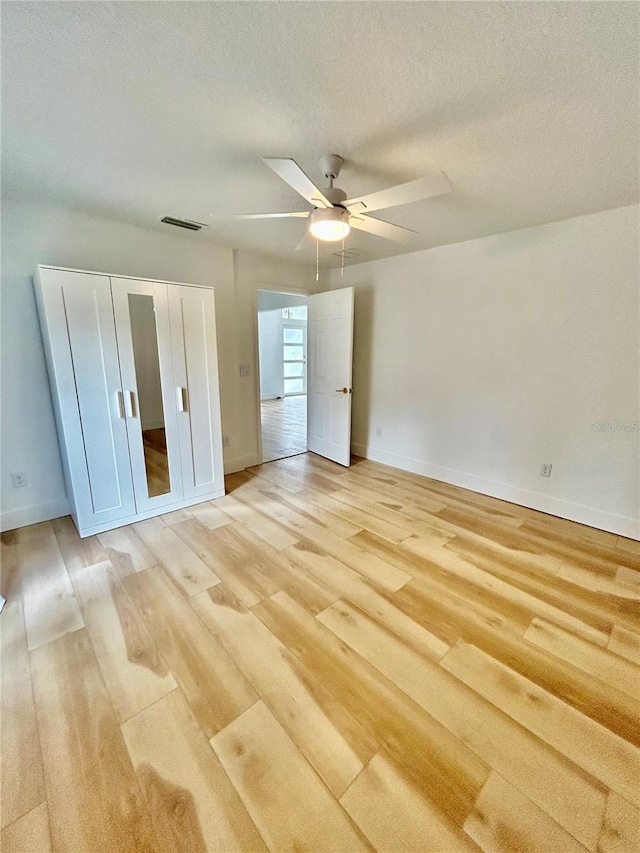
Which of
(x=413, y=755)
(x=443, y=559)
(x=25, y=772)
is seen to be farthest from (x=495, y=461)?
(x=25, y=772)

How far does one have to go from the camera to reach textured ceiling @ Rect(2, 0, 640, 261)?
3.51ft

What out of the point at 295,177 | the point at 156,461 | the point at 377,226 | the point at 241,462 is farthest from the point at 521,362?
the point at 156,461

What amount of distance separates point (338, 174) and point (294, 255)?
192 cm

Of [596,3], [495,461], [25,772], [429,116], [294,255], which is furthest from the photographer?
[294,255]

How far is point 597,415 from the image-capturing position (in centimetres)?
264

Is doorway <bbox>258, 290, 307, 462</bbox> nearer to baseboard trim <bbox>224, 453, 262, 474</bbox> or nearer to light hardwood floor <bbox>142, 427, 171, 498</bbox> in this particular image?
baseboard trim <bbox>224, 453, 262, 474</bbox>

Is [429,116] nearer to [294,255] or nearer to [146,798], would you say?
[294,255]

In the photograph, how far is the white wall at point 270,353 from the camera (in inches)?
354

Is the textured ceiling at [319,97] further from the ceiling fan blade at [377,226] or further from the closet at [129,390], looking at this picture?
the closet at [129,390]

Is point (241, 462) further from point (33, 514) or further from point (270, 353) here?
point (270, 353)

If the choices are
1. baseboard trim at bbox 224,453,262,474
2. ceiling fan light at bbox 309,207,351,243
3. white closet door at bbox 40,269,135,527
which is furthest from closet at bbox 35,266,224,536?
ceiling fan light at bbox 309,207,351,243

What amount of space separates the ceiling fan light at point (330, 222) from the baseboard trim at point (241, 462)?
2.68 metres

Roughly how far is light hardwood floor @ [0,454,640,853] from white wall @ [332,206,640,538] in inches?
27.2

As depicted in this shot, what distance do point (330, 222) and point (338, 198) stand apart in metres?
0.13
